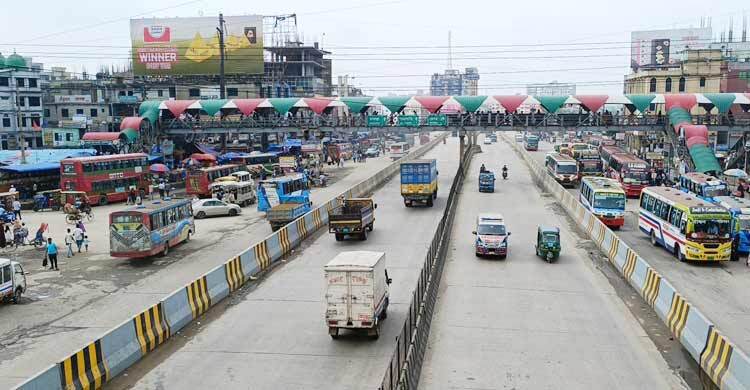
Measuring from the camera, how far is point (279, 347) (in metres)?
18.1

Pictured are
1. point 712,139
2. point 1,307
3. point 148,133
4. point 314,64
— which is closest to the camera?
point 1,307

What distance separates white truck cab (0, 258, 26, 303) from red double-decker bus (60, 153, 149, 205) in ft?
85.0

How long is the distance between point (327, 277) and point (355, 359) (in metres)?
2.38

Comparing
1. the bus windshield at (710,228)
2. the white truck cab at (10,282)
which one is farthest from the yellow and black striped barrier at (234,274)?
the bus windshield at (710,228)

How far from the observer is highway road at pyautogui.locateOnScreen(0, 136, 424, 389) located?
61.3 feet

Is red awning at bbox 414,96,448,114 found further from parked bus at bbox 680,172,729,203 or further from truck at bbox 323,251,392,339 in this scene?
truck at bbox 323,251,392,339

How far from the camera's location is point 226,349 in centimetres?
1805

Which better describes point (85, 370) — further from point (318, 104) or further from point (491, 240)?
point (318, 104)

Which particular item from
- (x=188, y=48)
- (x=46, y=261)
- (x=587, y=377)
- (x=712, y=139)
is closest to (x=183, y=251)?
(x=46, y=261)

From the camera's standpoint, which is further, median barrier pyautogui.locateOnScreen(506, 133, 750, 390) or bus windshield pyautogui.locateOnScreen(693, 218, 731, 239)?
bus windshield pyautogui.locateOnScreen(693, 218, 731, 239)

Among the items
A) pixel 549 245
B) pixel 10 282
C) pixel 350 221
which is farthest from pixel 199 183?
pixel 549 245

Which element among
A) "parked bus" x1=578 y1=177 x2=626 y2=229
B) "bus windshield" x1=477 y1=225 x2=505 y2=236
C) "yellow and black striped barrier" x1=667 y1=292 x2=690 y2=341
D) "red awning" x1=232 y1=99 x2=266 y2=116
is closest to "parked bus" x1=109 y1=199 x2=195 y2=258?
"bus windshield" x1=477 y1=225 x2=505 y2=236

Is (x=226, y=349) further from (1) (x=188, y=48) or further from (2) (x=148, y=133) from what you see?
(1) (x=188, y=48)

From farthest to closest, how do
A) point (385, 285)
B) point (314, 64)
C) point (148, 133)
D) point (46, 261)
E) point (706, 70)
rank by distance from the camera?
point (314, 64) < point (706, 70) < point (148, 133) < point (46, 261) < point (385, 285)
